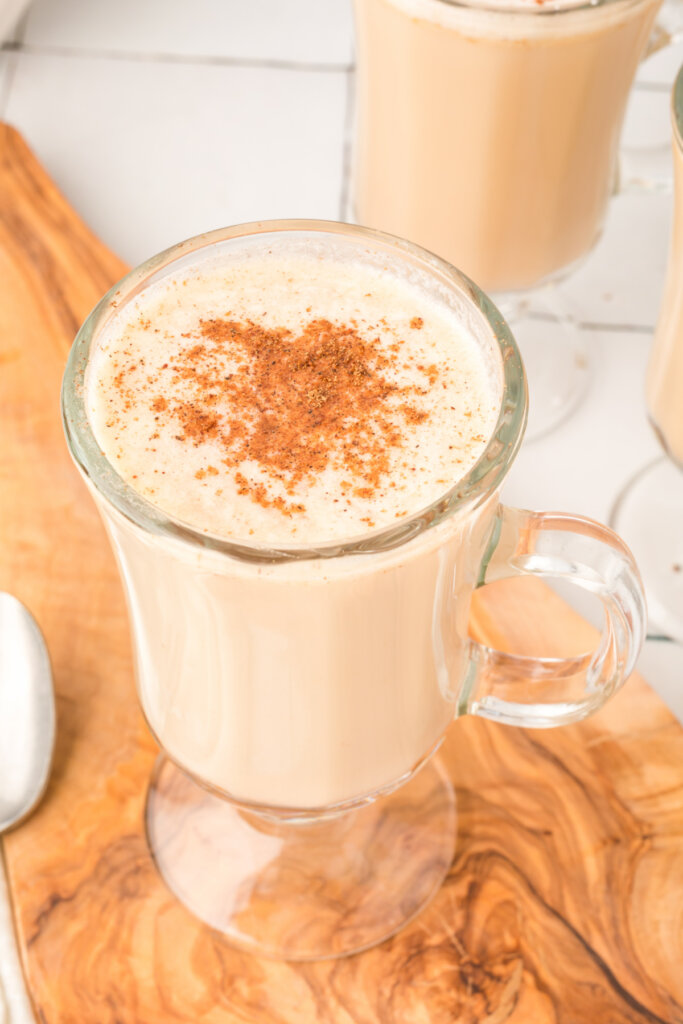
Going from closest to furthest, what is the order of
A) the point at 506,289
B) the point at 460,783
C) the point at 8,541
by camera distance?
the point at 460,783 < the point at 8,541 < the point at 506,289

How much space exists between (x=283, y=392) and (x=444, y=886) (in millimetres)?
445

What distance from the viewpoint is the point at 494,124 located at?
1163mm

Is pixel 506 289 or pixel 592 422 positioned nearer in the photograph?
pixel 506 289

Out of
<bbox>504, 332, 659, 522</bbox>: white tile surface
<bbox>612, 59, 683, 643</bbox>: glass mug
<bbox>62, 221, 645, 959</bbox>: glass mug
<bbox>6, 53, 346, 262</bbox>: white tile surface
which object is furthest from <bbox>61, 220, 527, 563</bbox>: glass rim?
<bbox>6, 53, 346, 262</bbox>: white tile surface

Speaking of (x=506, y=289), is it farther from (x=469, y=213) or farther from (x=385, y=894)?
(x=385, y=894)

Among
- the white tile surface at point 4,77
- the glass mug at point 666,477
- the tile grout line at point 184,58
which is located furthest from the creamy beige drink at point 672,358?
the white tile surface at point 4,77

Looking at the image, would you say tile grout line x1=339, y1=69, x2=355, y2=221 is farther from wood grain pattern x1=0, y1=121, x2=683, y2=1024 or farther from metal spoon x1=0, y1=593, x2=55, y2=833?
metal spoon x1=0, y1=593, x2=55, y2=833

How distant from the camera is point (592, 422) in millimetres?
1453

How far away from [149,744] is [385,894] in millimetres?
235

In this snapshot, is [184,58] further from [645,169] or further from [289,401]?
[289,401]

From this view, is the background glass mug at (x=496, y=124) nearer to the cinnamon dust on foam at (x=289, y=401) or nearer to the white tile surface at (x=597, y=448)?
the white tile surface at (x=597, y=448)

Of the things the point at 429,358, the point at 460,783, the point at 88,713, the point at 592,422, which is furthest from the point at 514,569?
the point at 592,422

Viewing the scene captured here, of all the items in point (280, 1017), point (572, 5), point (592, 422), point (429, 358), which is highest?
point (572, 5)

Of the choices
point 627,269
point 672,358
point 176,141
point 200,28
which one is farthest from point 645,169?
point 200,28
